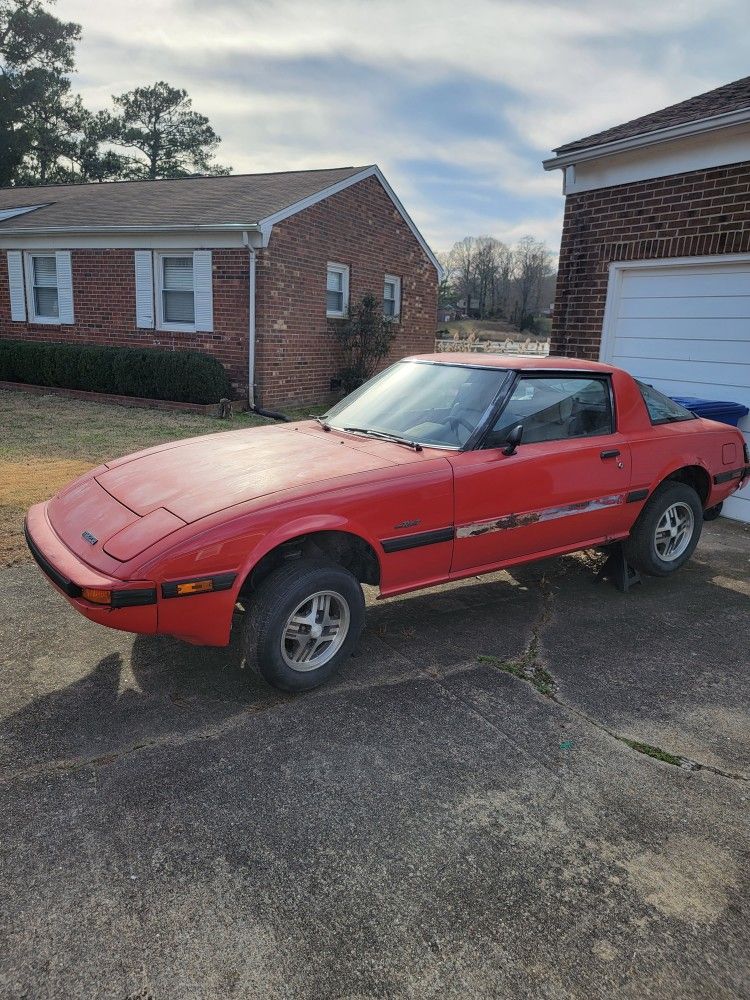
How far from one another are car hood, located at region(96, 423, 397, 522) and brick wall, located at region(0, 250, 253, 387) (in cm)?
914

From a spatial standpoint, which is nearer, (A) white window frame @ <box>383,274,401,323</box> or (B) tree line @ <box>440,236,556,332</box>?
(A) white window frame @ <box>383,274,401,323</box>

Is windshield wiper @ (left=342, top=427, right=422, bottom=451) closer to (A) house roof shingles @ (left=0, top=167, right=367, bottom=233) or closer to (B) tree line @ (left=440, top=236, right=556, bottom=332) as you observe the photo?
(A) house roof shingles @ (left=0, top=167, right=367, bottom=233)

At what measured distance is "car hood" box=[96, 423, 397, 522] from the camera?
127 inches

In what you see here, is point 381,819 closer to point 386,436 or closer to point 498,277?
point 386,436

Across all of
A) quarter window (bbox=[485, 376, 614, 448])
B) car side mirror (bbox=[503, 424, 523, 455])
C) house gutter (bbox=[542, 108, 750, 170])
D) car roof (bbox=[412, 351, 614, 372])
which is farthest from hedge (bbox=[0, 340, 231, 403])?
car side mirror (bbox=[503, 424, 523, 455])

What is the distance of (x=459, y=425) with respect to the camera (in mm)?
3953

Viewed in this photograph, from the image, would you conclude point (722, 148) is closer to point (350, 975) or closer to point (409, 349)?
point (350, 975)

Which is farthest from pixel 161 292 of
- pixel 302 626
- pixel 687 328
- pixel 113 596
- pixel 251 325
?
pixel 113 596

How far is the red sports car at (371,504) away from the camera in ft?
9.84

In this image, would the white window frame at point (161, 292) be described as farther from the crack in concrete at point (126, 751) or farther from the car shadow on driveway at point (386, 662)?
the crack in concrete at point (126, 751)

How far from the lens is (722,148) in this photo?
645 cm

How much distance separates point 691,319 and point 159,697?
6286 mm

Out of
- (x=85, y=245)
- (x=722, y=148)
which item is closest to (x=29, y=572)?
(x=722, y=148)

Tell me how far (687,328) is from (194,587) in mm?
6109
